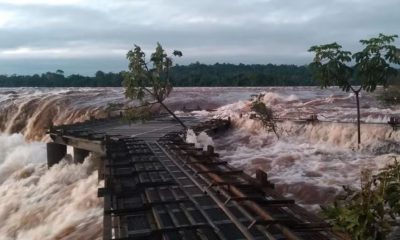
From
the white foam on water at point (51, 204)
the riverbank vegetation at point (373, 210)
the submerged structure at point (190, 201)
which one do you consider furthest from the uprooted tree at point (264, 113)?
the riverbank vegetation at point (373, 210)

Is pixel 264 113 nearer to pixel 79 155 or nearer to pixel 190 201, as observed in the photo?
pixel 79 155

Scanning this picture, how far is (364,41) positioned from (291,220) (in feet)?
35.0

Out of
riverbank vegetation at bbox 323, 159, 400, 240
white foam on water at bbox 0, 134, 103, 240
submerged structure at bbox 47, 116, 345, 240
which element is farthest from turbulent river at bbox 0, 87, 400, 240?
riverbank vegetation at bbox 323, 159, 400, 240

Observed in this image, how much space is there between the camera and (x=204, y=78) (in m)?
109

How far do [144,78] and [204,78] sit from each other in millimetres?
88617

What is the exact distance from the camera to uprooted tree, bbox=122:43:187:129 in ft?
66.5

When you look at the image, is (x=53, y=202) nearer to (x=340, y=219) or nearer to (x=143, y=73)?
(x=143, y=73)

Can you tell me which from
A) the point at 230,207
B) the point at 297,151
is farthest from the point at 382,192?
the point at 297,151

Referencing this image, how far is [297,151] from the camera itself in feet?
66.4

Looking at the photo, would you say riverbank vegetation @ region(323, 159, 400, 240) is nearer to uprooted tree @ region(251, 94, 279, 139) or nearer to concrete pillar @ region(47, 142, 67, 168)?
uprooted tree @ region(251, 94, 279, 139)

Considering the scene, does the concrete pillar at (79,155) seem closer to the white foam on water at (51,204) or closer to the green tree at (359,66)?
the white foam on water at (51,204)

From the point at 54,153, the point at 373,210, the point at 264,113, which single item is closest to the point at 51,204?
the point at 54,153

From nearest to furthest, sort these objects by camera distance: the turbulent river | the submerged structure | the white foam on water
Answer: the submerged structure < the white foam on water < the turbulent river

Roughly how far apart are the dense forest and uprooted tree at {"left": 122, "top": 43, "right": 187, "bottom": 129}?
44.3 meters
